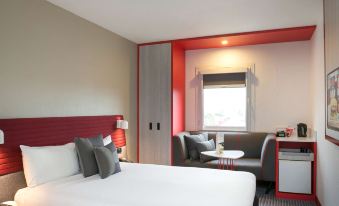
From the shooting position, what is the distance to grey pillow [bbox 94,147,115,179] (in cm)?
282

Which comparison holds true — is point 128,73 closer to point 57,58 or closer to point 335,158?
point 57,58

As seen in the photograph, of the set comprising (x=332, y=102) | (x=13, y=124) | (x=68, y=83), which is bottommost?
(x=13, y=124)

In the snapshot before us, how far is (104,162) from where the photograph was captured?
2861mm

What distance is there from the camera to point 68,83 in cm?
336

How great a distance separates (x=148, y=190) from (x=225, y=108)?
3.02 m

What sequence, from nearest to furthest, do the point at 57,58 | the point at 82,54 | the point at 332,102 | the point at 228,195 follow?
the point at 228,195 → the point at 332,102 → the point at 57,58 → the point at 82,54

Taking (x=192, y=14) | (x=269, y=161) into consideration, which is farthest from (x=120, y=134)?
(x=269, y=161)

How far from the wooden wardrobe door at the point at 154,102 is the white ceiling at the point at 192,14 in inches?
24.6

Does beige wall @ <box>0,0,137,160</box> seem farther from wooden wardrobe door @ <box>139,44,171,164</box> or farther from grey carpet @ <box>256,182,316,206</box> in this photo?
grey carpet @ <box>256,182,316,206</box>

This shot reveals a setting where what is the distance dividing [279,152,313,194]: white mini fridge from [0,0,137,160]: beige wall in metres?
2.68

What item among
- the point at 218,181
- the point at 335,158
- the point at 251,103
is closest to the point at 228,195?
the point at 218,181

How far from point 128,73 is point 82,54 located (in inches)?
46.9

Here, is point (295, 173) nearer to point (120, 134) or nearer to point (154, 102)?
point (154, 102)

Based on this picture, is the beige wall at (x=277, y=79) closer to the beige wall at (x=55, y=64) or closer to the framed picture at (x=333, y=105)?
the framed picture at (x=333, y=105)
